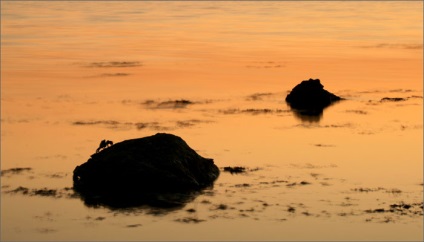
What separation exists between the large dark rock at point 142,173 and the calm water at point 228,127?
0.48 meters

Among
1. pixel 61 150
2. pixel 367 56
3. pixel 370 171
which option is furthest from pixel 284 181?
pixel 367 56

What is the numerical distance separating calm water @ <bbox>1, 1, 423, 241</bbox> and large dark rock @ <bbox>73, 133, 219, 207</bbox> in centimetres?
48

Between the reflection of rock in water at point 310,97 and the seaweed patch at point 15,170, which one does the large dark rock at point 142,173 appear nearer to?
the seaweed patch at point 15,170

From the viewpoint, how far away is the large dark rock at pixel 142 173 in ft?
67.2

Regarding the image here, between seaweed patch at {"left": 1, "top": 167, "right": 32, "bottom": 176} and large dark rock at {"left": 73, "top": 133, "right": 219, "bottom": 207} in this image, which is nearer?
large dark rock at {"left": 73, "top": 133, "right": 219, "bottom": 207}

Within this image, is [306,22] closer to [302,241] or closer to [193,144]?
[193,144]

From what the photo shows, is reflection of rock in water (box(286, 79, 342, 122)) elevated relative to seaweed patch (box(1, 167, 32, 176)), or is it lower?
elevated

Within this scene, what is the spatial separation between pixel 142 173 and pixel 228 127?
290 inches

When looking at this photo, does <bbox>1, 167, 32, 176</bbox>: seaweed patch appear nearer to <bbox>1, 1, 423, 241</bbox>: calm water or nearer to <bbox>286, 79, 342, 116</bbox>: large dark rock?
<bbox>1, 1, 423, 241</bbox>: calm water

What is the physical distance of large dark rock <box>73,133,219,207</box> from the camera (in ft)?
67.2

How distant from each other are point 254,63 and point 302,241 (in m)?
26.7

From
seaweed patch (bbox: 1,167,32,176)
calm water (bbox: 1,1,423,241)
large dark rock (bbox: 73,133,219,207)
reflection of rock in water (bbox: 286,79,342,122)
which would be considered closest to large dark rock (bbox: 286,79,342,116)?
reflection of rock in water (bbox: 286,79,342,122)

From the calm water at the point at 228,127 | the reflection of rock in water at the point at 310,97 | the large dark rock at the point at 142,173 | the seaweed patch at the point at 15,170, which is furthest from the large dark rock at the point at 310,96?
the seaweed patch at the point at 15,170

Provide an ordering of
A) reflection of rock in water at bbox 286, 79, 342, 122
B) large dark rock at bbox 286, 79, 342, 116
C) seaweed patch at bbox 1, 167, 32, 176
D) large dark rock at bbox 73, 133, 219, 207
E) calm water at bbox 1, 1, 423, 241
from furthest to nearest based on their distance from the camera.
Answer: large dark rock at bbox 286, 79, 342, 116
reflection of rock in water at bbox 286, 79, 342, 122
seaweed patch at bbox 1, 167, 32, 176
large dark rock at bbox 73, 133, 219, 207
calm water at bbox 1, 1, 423, 241
